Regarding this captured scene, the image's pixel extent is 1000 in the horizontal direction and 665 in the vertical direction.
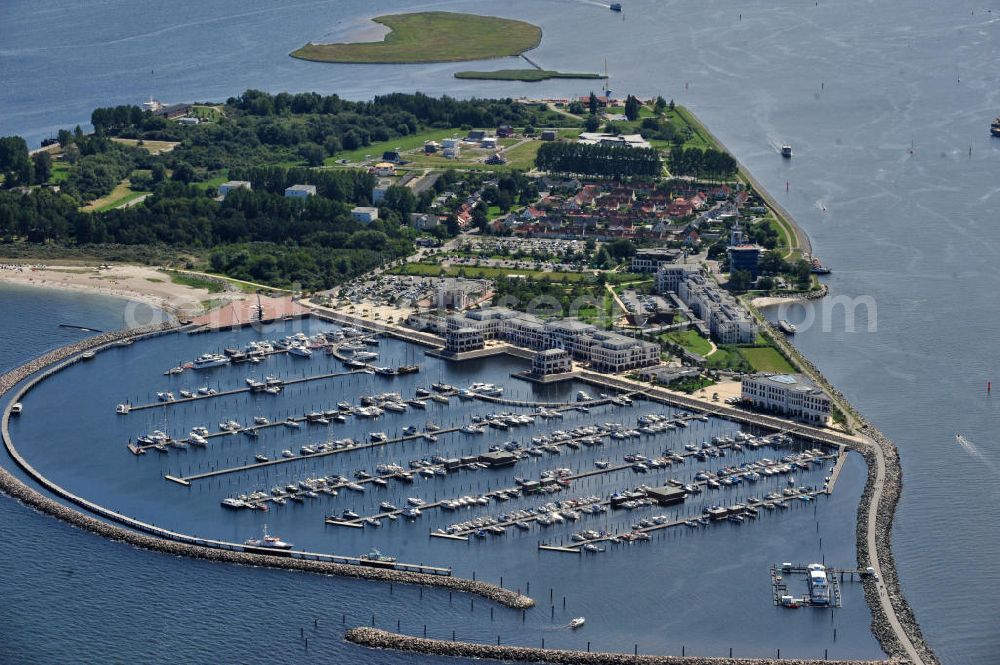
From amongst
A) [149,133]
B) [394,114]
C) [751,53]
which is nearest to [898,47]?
[751,53]

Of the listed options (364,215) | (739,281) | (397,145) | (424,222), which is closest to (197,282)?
(364,215)

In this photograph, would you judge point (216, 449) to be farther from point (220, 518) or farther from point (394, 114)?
point (394, 114)

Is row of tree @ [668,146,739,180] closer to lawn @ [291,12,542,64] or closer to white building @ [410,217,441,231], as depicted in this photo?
white building @ [410,217,441,231]

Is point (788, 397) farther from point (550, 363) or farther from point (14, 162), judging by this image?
point (14, 162)

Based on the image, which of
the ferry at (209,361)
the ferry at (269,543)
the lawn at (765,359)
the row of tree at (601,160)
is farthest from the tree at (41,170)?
the ferry at (269,543)

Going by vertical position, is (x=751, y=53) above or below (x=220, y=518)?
above

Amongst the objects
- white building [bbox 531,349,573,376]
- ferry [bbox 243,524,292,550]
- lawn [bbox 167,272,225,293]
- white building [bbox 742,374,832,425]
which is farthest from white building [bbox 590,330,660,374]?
ferry [bbox 243,524,292,550]
